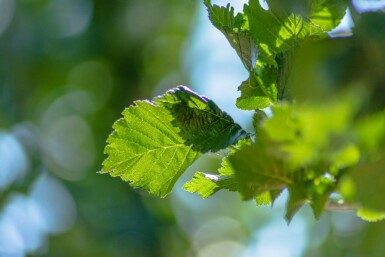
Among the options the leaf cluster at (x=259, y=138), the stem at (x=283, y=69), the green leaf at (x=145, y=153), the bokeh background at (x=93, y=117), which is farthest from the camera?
the bokeh background at (x=93, y=117)

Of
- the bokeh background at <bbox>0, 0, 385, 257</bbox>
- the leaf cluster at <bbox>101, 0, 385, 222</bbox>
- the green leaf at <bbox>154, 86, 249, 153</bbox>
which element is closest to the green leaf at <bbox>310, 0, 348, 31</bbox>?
the leaf cluster at <bbox>101, 0, 385, 222</bbox>

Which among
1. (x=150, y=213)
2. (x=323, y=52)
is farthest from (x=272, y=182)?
(x=150, y=213)

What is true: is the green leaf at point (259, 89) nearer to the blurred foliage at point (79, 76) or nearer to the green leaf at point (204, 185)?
the green leaf at point (204, 185)

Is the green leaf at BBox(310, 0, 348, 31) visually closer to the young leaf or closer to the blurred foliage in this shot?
the young leaf

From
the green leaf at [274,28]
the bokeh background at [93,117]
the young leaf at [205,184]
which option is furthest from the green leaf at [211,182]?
the bokeh background at [93,117]

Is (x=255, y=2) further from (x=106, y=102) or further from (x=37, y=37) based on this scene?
(x=37, y=37)

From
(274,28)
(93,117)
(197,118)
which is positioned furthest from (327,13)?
(93,117)
